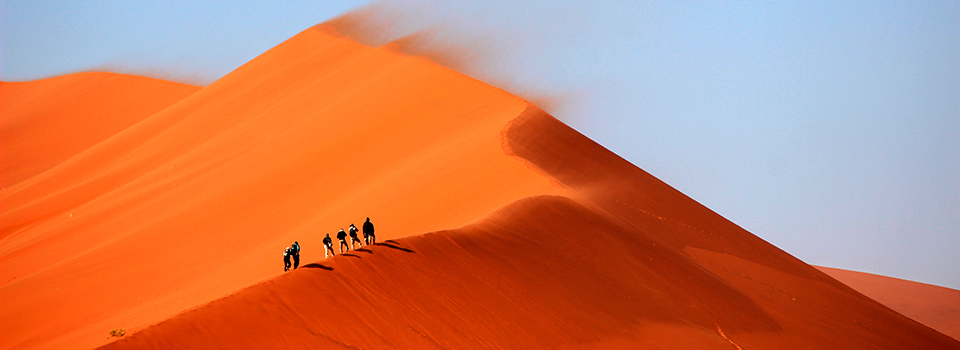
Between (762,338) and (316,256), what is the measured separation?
415 inches

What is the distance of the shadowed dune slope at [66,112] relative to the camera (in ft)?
166

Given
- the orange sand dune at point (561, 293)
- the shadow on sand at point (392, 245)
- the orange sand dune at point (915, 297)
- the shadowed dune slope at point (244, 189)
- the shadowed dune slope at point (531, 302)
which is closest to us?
the shadowed dune slope at point (531, 302)

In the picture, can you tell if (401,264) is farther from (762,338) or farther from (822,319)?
(822,319)

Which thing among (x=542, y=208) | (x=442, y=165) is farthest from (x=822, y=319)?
(x=442, y=165)

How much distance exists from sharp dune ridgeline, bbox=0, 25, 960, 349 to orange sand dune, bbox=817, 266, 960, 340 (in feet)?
82.1

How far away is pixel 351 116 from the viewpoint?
3294 cm

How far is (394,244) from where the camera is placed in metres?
15.4

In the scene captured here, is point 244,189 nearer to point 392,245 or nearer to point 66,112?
point 392,245

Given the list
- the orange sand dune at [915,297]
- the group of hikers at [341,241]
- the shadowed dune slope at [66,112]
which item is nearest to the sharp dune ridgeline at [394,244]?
the group of hikers at [341,241]

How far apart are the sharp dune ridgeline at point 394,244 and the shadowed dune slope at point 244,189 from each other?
0.10 meters

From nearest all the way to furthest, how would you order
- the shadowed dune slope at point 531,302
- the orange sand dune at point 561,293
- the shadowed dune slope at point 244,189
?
the shadowed dune slope at point 531,302, the orange sand dune at point 561,293, the shadowed dune slope at point 244,189

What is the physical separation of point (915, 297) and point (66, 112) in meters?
59.8

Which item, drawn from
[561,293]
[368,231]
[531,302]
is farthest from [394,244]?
[561,293]

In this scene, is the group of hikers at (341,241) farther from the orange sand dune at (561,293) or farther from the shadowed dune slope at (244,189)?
the shadowed dune slope at (244,189)
